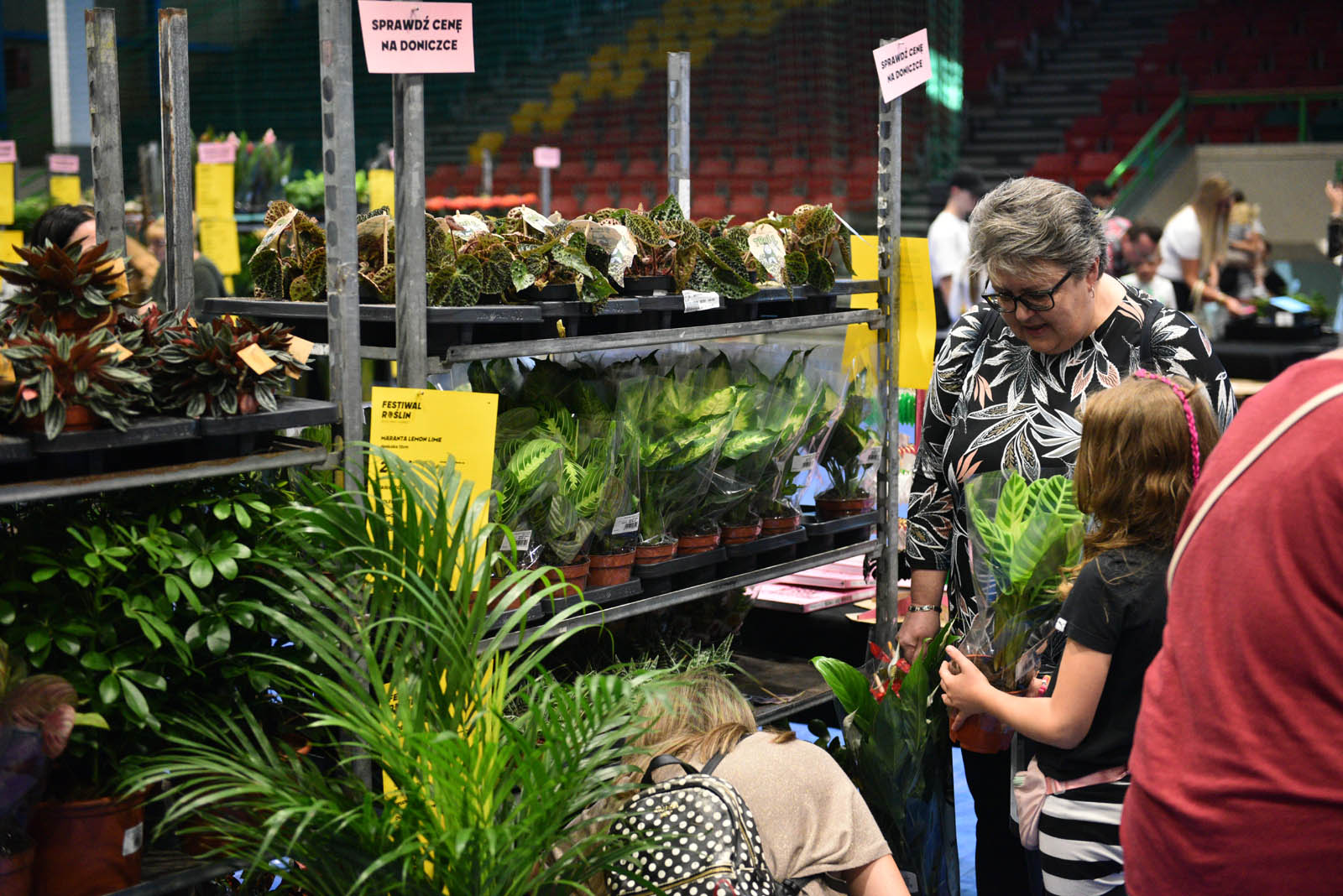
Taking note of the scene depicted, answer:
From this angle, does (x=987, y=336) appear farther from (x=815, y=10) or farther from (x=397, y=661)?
(x=815, y=10)

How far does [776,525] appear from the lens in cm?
239

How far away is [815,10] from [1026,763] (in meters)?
10.1

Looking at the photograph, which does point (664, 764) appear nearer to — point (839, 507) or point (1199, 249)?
point (839, 507)

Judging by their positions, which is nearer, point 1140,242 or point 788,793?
point 788,793

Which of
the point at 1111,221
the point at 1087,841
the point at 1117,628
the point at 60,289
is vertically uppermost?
the point at 1111,221

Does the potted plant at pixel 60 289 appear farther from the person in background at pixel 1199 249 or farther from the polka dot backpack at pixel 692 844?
the person in background at pixel 1199 249

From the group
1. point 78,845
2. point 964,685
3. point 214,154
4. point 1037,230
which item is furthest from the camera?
point 214,154

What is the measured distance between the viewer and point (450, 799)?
4.67ft

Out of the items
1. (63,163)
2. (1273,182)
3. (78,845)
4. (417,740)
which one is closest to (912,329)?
(417,740)

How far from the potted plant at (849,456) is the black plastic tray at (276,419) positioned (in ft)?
3.83

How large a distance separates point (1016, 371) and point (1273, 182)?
41.3 feet

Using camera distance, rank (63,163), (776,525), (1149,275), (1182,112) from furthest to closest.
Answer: (1182,112), (1149,275), (63,163), (776,525)

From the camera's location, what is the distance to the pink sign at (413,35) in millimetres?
1627

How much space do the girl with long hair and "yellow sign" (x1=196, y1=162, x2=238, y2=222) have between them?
5.06m
